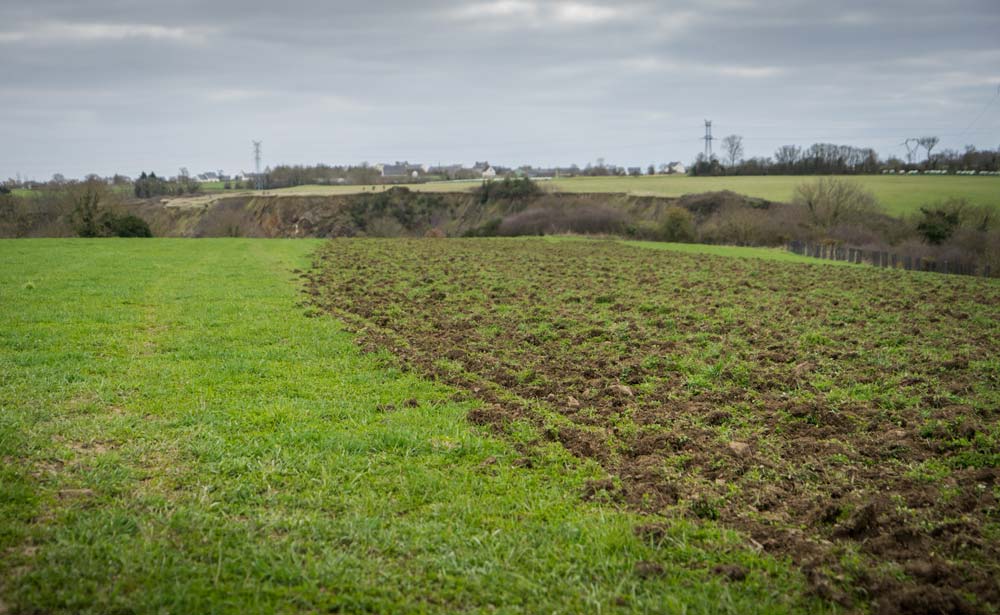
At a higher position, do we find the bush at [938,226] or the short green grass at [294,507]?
the bush at [938,226]

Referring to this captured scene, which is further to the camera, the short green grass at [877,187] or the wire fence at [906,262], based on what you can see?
the short green grass at [877,187]

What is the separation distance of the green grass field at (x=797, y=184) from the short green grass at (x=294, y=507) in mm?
61509

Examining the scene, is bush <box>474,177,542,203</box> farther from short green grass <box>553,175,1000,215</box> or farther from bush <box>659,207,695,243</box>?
bush <box>659,207,695,243</box>

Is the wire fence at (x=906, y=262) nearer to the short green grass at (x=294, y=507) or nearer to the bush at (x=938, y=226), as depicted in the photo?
the bush at (x=938, y=226)

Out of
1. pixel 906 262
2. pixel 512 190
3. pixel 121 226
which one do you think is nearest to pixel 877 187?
pixel 906 262

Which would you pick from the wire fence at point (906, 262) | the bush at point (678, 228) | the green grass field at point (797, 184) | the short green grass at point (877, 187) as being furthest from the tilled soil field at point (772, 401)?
the short green grass at point (877, 187)

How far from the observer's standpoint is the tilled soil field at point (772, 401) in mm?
5164

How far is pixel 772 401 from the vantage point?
8734 millimetres

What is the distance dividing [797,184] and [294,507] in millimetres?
88178

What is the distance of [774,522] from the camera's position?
5.55 metres

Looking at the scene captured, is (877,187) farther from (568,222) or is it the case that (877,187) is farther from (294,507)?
(294,507)

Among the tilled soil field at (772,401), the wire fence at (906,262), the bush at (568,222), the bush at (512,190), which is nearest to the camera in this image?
the tilled soil field at (772,401)

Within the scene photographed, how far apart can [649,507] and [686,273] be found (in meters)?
19.9

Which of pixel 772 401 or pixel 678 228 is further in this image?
pixel 678 228
